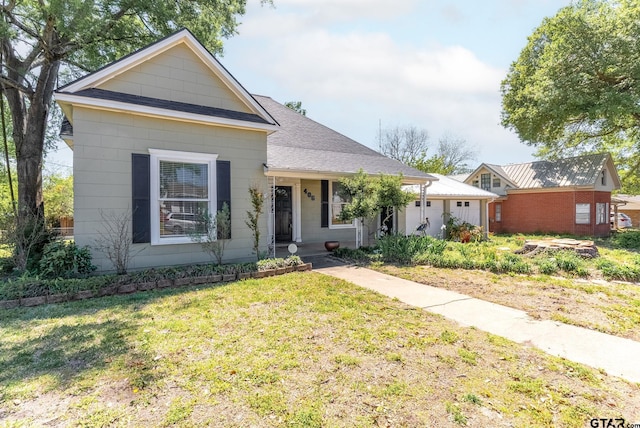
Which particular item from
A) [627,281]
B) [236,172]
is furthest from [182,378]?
[627,281]

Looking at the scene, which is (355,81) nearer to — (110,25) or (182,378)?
(110,25)

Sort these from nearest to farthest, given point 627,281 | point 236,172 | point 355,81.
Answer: point 627,281 → point 236,172 → point 355,81

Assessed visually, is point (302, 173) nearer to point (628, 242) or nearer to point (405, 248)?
point (405, 248)

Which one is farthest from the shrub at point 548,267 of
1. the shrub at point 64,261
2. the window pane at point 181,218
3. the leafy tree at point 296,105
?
the leafy tree at point 296,105

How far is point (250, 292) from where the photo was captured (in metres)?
5.83

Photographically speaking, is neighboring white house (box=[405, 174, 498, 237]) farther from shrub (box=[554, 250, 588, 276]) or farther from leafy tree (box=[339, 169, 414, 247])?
shrub (box=[554, 250, 588, 276])

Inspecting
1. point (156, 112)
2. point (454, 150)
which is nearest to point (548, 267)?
point (156, 112)

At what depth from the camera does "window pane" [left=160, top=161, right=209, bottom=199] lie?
700 cm

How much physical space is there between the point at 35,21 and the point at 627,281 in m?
16.4

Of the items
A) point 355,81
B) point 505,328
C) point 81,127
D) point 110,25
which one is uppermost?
point 355,81

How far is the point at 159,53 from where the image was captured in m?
6.97

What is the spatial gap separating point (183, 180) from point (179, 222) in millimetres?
967

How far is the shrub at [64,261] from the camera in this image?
589 centimetres

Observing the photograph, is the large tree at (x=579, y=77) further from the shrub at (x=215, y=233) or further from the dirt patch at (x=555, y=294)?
the shrub at (x=215, y=233)
